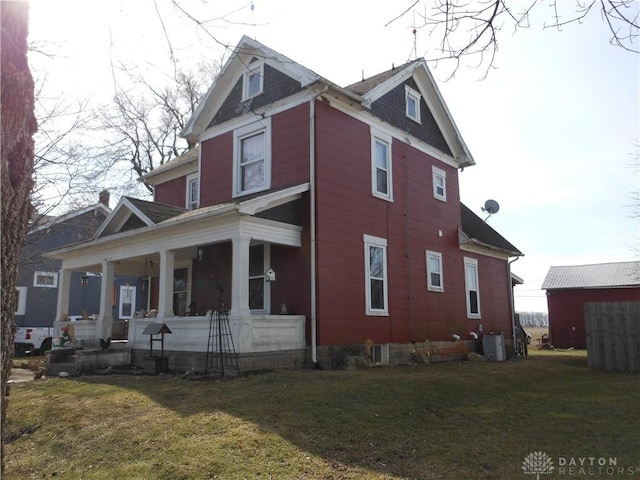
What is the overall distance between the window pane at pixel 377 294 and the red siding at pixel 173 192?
310 inches

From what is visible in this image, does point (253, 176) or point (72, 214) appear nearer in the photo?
point (253, 176)

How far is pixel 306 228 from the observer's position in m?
12.3

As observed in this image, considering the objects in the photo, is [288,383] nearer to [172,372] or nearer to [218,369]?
[218,369]

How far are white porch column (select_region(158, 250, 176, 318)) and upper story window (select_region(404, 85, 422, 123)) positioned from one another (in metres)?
8.53

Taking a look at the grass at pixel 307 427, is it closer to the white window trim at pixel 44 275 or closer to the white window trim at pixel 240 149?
the white window trim at pixel 240 149

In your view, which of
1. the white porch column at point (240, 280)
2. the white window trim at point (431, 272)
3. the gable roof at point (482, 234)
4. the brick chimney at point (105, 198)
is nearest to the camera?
the white porch column at point (240, 280)

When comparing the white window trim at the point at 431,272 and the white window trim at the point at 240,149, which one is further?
the white window trim at the point at 431,272

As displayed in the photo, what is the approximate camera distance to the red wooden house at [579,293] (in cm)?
2838

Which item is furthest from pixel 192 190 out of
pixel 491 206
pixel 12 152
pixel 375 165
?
pixel 12 152

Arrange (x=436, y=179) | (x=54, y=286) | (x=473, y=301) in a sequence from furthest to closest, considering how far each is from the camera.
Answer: (x=54, y=286) → (x=473, y=301) → (x=436, y=179)

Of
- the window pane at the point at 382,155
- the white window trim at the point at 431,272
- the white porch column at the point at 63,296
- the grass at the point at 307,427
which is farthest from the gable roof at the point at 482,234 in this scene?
the white porch column at the point at 63,296

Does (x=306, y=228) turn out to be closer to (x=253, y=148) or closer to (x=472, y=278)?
(x=253, y=148)

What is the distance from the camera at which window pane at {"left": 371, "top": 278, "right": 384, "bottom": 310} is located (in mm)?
13828

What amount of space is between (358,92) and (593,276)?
23151 millimetres
